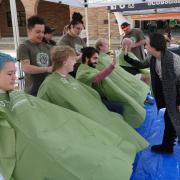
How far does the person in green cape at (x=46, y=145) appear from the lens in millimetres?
2121

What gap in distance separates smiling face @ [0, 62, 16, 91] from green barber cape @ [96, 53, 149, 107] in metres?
2.00

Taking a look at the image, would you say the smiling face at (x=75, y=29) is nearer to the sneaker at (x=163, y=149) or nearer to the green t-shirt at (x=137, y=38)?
the sneaker at (x=163, y=149)

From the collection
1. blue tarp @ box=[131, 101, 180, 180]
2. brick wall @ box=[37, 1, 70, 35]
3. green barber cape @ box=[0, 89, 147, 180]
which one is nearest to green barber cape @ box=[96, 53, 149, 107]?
blue tarp @ box=[131, 101, 180, 180]

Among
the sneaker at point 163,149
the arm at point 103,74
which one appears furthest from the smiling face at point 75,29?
the sneaker at point 163,149

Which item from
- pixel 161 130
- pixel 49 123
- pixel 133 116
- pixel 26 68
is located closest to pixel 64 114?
pixel 49 123

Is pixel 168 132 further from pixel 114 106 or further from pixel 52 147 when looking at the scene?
pixel 52 147

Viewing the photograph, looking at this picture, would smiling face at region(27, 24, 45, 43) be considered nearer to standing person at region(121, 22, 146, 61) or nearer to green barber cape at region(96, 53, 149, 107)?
green barber cape at region(96, 53, 149, 107)

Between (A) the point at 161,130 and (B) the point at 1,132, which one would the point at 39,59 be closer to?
(B) the point at 1,132

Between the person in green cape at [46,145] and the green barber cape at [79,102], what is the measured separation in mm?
394

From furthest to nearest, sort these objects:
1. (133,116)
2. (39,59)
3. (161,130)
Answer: (161,130) → (133,116) → (39,59)

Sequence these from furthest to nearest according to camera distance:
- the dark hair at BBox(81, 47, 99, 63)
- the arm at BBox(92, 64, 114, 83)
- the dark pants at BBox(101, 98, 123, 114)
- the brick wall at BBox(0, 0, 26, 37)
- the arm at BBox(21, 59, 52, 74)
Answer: the brick wall at BBox(0, 0, 26, 37)
the dark pants at BBox(101, 98, 123, 114)
the dark hair at BBox(81, 47, 99, 63)
the arm at BBox(92, 64, 114, 83)
the arm at BBox(21, 59, 52, 74)

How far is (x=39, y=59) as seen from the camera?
11.4ft

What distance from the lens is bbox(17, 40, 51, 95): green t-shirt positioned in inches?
133

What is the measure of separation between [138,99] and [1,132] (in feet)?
8.16
